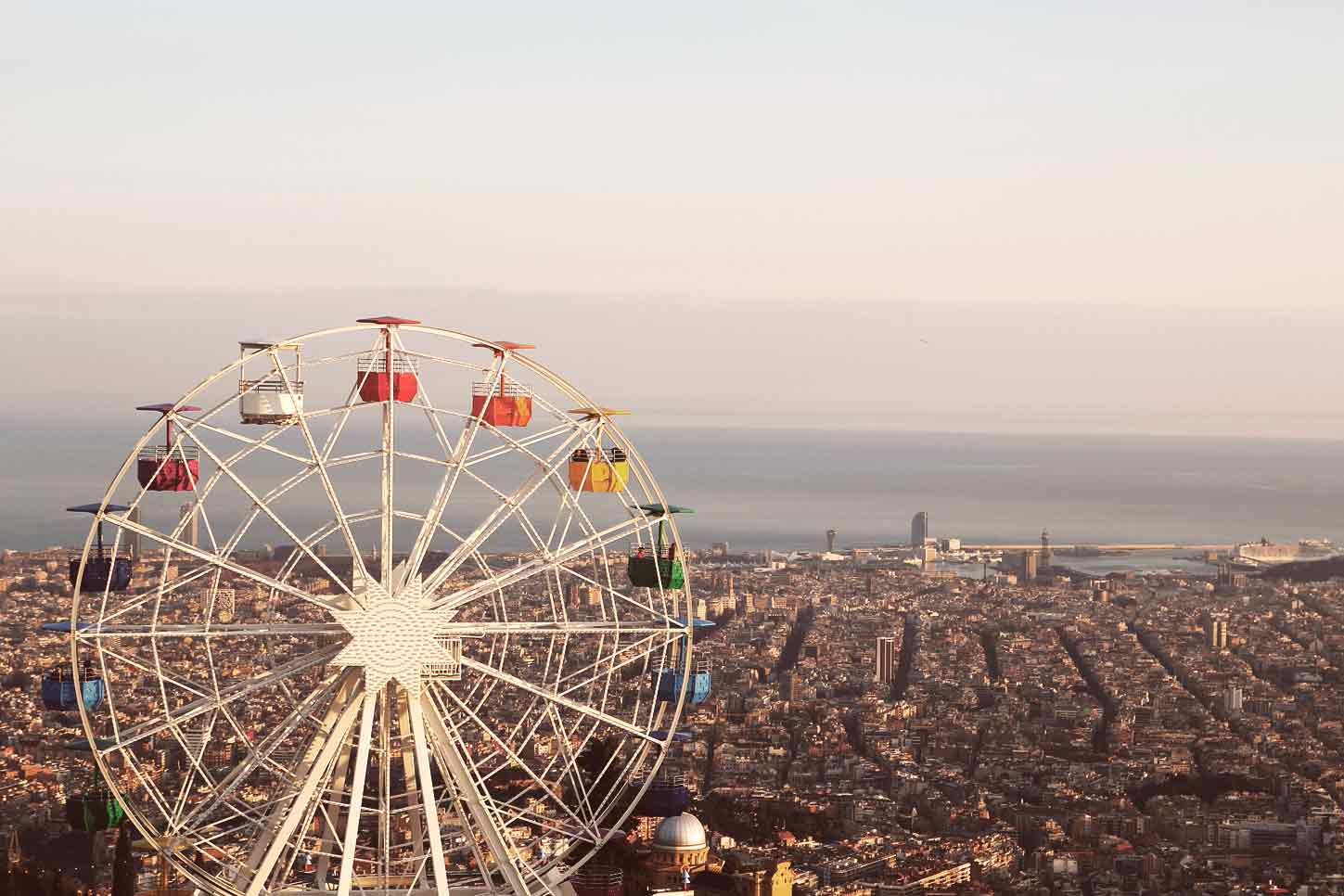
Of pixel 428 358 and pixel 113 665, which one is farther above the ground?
pixel 428 358

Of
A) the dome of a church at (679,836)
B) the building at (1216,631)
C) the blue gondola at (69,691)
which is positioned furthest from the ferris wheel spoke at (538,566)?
the building at (1216,631)

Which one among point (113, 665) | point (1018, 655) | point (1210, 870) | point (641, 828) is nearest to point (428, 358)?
point (641, 828)

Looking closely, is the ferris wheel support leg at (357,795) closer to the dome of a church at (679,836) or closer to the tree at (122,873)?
the tree at (122,873)

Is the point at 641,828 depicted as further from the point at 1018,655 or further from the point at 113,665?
the point at 1018,655

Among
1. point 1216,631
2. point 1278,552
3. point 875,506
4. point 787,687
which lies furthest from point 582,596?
point 875,506

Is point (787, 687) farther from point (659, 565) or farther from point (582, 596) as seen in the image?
point (659, 565)

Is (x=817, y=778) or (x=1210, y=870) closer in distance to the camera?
(x=1210, y=870)
